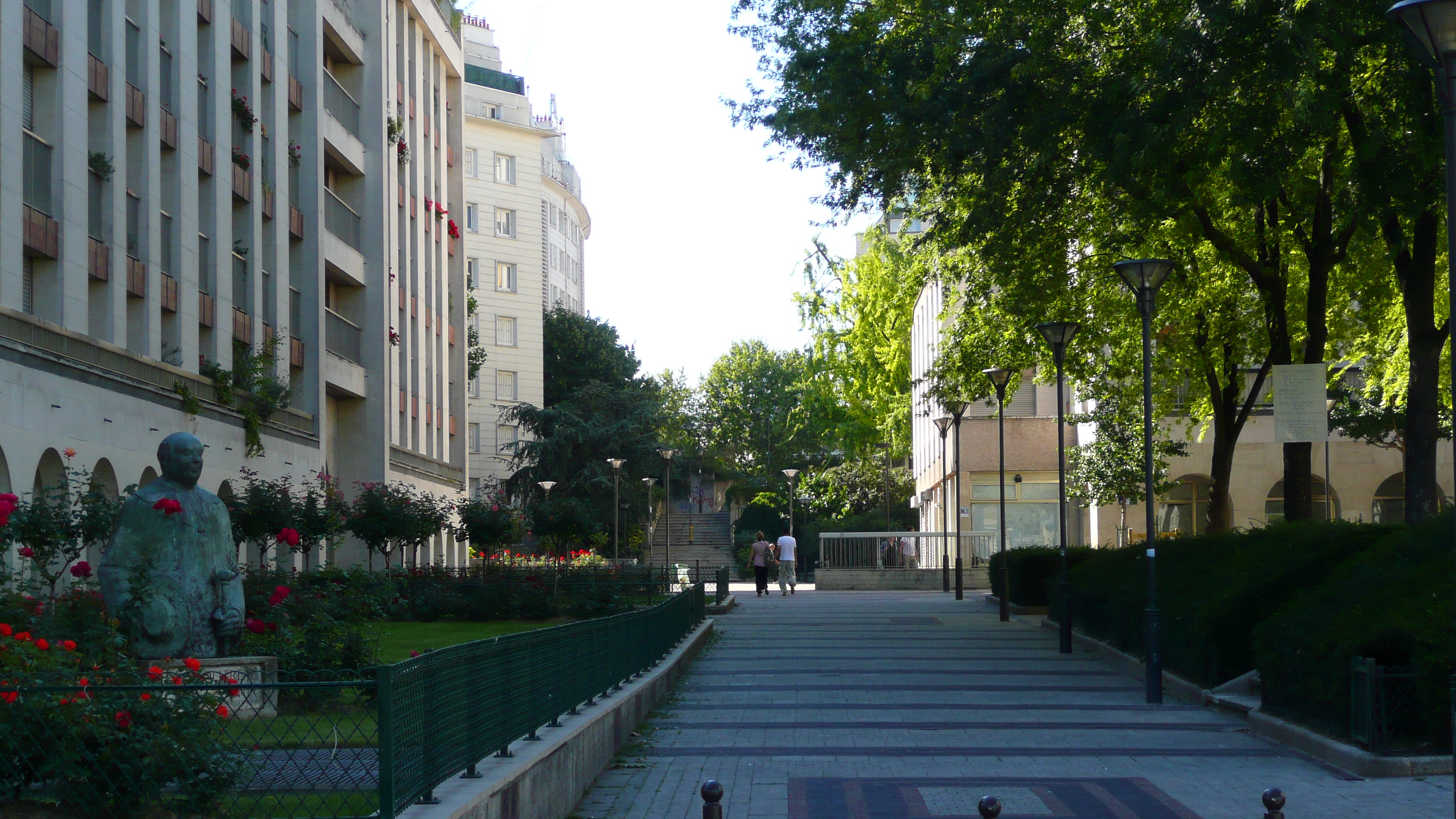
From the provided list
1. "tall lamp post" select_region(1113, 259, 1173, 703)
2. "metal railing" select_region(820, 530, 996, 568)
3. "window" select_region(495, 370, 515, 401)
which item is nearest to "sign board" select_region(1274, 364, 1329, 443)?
"tall lamp post" select_region(1113, 259, 1173, 703)

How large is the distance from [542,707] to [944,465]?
43913 millimetres

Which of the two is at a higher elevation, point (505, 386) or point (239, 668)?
point (505, 386)

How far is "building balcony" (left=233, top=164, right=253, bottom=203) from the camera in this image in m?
31.2

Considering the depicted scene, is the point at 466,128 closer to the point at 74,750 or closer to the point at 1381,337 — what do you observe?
the point at 1381,337

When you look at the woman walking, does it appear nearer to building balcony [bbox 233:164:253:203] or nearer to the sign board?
building balcony [bbox 233:164:253:203]

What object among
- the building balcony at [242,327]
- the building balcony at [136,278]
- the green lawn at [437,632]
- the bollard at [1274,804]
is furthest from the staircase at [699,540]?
the bollard at [1274,804]

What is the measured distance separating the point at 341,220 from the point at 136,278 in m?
13.6

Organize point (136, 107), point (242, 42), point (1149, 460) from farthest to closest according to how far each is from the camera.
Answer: point (242, 42) < point (136, 107) < point (1149, 460)

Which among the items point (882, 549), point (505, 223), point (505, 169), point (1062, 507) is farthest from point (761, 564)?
point (505, 169)

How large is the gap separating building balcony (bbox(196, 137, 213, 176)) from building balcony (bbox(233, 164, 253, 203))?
1.65 metres

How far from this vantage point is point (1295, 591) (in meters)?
13.0

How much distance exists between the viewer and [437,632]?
24.0 metres

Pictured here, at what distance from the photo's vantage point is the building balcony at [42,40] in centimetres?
2164

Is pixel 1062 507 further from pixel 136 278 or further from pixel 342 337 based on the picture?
pixel 342 337
